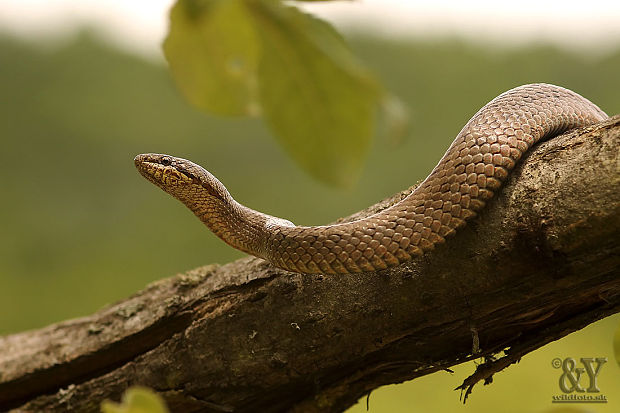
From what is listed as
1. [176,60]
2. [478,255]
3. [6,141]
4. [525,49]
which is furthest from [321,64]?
[6,141]

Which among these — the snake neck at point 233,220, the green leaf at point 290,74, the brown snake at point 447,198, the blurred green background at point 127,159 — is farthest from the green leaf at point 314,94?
the blurred green background at point 127,159

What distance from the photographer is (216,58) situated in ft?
3.17

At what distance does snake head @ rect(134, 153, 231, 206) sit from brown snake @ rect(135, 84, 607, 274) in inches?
31.3

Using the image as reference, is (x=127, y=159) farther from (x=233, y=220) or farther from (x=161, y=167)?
(x=233, y=220)

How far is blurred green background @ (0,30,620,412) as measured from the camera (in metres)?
9.41

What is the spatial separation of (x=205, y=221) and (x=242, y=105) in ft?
10.7

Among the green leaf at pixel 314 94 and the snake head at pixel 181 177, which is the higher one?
the snake head at pixel 181 177

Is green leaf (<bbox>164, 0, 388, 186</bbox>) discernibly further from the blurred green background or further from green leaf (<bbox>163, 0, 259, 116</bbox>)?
the blurred green background

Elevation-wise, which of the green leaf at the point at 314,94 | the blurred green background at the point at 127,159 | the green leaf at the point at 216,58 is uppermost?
the blurred green background at the point at 127,159

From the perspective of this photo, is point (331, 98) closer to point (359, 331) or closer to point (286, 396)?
point (359, 331)

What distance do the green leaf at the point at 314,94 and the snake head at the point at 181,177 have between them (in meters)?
3.40

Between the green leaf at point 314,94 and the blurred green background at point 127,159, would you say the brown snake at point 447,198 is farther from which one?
the blurred green background at point 127,159

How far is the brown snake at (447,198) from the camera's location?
2.83 metres

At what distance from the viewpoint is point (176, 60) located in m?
0.96
